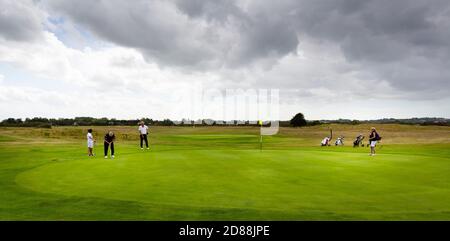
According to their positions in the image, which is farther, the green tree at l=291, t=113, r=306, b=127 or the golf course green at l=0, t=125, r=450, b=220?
the green tree at l=291, t=113, r=306, b=127

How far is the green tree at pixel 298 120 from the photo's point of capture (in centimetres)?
15425

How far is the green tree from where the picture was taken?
154m

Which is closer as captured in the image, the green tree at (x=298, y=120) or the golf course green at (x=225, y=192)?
the golf course green at (x=225, y=192)

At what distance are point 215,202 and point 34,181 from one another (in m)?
9.78

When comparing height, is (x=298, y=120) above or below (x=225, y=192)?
above

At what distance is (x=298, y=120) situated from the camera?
155 meters

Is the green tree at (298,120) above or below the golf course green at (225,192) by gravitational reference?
above

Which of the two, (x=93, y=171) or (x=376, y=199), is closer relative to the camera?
(x=376, y=199)

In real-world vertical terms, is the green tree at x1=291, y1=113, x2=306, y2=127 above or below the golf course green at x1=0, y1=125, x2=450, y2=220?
above

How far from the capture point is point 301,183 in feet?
53.3

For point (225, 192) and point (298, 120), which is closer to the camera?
point (225, 192)

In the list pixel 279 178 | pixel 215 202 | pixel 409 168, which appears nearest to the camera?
pixel 215 202
